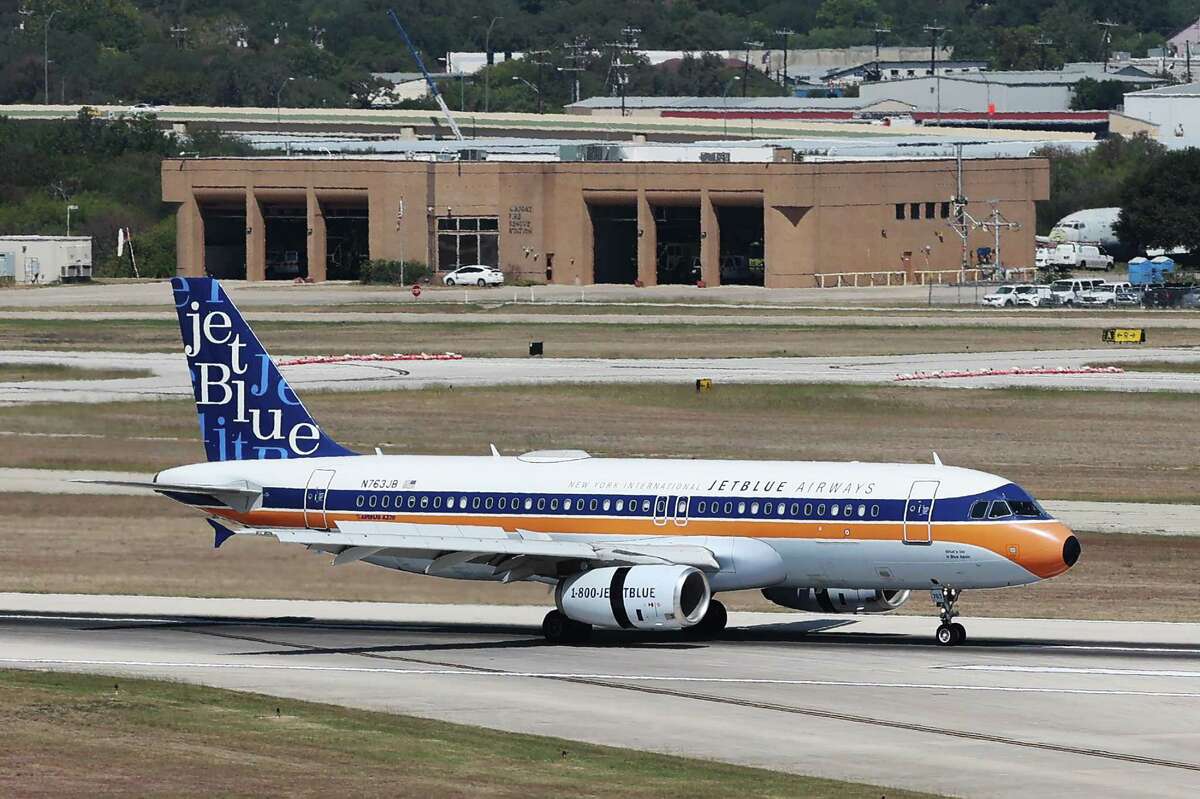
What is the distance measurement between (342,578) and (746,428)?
115ft

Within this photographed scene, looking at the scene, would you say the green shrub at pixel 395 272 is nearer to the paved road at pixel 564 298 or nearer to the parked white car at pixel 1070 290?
the paved road at pixel 564 298

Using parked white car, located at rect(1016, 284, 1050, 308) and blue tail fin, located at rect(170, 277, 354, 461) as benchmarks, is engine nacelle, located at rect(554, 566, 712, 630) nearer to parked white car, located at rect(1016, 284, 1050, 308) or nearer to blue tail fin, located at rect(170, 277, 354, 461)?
blue tail fin, located at rect(170, 277, 354, 461)

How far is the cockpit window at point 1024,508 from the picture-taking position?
49688 mm

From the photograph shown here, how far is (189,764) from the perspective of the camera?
36.0m

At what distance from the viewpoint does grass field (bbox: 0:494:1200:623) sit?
57312mm

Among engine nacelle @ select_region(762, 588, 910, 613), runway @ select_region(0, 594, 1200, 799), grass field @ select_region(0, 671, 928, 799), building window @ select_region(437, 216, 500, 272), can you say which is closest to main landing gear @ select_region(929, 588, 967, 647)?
runway @ select_region(0, 594, 1200, 799)

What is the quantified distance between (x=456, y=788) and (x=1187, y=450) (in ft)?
190

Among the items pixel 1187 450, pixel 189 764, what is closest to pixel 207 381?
pixel 189 764

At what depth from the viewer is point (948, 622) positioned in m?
51.3

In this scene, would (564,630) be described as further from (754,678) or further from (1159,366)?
(1159,366)

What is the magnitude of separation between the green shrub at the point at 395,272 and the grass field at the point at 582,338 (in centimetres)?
4611

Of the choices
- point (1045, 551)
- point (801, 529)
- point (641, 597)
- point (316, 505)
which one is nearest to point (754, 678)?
point (641, 597)

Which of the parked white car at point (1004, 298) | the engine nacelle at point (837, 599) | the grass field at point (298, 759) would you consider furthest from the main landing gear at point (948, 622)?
the parked white car at point (1004, 298)

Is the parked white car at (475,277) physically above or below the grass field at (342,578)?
above
